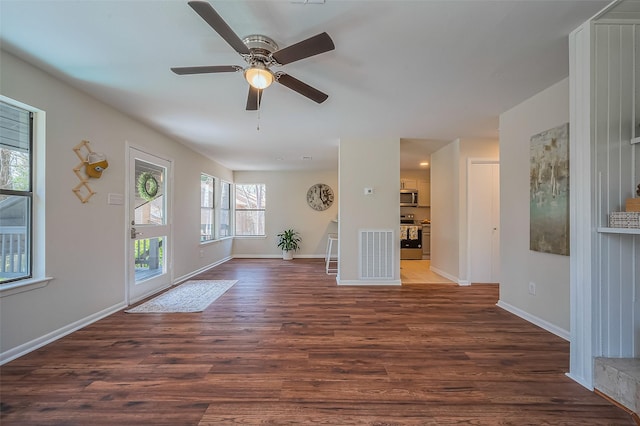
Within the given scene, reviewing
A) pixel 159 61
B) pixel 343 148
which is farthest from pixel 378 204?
pixel 159 61

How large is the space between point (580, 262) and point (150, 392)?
116 inches

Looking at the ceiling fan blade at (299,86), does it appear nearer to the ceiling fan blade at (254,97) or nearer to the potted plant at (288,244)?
the ceiling fan blade at (254,97)

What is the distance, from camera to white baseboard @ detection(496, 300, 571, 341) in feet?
7.45

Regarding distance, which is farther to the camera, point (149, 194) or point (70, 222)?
point (149, 194)

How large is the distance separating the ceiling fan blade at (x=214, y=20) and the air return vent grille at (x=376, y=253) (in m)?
3.11

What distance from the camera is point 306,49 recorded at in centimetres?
151

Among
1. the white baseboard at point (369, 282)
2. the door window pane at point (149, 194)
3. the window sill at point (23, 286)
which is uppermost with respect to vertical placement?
the door window pane at point (149, 194)

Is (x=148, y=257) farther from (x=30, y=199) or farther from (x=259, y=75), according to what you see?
(x=259, y=75)

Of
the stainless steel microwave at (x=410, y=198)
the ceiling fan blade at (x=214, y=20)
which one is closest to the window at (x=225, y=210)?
the stainless steel microwave at (x=410, y=198)

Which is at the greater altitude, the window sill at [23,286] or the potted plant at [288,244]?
the window sill at [23,286]

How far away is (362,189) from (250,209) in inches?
154

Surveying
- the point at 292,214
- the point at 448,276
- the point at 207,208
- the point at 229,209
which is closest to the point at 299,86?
the point at 448,276

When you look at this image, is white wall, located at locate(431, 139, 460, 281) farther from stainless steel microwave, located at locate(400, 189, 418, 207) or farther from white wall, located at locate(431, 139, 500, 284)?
stainless steel microwave, located at locate(400, 189, 418, 207)

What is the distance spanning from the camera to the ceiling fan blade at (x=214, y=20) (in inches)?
45.8
